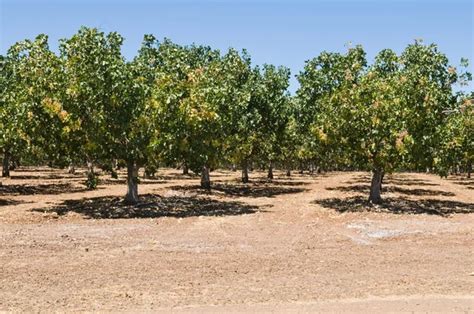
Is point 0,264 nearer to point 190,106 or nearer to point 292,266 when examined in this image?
point 292,266

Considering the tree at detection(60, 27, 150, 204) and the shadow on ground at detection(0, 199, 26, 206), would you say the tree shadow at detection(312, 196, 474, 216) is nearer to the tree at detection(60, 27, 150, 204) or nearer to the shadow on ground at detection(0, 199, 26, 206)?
the tree at detection(60, 27, 150, 204)

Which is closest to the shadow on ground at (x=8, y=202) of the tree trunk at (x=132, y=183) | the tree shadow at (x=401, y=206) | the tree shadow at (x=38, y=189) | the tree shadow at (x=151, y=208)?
the tree shadow at (x=151, y=208)

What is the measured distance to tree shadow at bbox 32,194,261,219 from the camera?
81.7 ft

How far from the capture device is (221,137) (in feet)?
100

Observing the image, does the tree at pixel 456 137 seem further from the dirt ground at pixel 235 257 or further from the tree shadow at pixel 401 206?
the dirt ground at pixel 235 257

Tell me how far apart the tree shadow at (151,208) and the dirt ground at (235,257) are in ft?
0.34

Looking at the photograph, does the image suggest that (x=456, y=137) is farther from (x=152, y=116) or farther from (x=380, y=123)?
(x=152, y=116)

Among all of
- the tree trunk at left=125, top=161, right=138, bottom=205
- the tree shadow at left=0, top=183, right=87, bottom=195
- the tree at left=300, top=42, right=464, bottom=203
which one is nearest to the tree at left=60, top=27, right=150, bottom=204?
the tree trunk at left=125, top=161, right=138, bottom=205

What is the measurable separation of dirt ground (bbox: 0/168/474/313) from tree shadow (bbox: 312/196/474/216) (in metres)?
0.25

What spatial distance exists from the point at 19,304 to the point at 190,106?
50.0 feet

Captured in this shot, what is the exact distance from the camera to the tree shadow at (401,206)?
87.5 ft

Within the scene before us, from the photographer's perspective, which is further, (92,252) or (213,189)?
(213,189)

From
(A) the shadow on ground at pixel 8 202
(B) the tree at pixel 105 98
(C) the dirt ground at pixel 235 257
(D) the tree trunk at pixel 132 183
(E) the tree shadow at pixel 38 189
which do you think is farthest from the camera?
(E) the tree shadow at pixel 38 189

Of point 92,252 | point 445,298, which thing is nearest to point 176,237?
point 92,252
